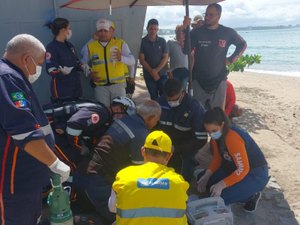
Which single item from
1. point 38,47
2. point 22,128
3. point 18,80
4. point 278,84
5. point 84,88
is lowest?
point 278,84

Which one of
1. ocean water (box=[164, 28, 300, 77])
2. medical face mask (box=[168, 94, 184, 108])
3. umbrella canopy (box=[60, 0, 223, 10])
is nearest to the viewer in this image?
medical face mask (box=[168, 94, 184, 108])

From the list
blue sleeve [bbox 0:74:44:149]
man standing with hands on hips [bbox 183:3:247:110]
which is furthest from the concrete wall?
blue sleeve [bbox 0:74:44:149]

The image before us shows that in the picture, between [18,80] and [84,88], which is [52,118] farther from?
[84,88]

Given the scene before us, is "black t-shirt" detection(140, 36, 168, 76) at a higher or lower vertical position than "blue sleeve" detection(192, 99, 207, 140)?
higher

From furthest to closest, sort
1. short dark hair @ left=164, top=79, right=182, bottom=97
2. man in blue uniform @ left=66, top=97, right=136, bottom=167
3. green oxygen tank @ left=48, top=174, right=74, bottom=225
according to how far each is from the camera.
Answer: short dark hair @ left=164, top=79, right=182, bottom=97
man in blue uniform @ left=66, top=97, right=136, bottom=167
green oxygen tank @ left=48, top=174, right=74, bottom=225

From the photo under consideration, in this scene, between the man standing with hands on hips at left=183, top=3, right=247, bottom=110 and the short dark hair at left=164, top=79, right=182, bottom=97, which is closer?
the short dark hair at left=164, top=79, right=182, bottom=97

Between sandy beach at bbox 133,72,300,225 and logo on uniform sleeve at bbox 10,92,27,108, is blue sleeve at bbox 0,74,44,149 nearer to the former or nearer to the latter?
logo on uniform sleeve at bbox 10,92,27,108

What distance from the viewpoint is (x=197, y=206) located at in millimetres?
3508

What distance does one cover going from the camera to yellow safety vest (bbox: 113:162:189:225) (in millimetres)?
2229

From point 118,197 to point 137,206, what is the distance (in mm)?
154

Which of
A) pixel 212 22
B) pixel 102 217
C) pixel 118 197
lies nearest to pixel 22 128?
pixel 118 197

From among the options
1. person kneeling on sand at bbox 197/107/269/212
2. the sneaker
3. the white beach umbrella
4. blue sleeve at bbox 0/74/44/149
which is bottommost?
the sneaker

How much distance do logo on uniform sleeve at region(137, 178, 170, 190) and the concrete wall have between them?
3934 mm

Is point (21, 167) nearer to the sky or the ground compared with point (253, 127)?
nearer to the sky
